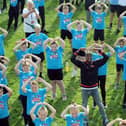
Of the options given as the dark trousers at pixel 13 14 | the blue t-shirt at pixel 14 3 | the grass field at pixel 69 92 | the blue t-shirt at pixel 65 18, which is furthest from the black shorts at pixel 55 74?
the dark trousers at pixel 13 14

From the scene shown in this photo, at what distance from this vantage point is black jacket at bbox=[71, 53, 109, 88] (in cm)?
814

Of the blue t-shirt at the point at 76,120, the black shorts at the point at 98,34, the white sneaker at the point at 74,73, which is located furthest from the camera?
the black shorts at the point at 98,34

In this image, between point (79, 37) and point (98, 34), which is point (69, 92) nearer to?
point (79, 37)

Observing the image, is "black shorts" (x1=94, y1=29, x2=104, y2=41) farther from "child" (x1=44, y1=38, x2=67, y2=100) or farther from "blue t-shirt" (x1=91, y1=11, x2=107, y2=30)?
"child" (x1=44, y1=38, x2=67, y2=100)

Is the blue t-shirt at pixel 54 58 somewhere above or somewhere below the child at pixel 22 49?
below

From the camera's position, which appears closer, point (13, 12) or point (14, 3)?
point (14, 3)

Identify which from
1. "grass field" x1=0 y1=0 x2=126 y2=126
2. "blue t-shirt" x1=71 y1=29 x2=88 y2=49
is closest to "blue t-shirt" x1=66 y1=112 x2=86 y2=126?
"grass field" x1=0 y1=0 x2=126 y2=126

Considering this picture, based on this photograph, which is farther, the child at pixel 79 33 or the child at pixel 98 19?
the child at pixel 98 19

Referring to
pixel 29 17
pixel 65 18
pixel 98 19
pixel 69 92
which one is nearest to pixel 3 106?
pixel 69 92

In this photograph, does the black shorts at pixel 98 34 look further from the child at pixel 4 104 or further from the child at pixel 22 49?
the child at pixel 4 104

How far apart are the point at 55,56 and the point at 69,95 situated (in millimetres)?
1347

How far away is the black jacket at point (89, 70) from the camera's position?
814cm

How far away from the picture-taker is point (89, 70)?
818cm

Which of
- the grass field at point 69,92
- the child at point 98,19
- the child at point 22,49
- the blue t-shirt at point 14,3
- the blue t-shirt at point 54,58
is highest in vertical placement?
the blue t-shirt at point 14,3
